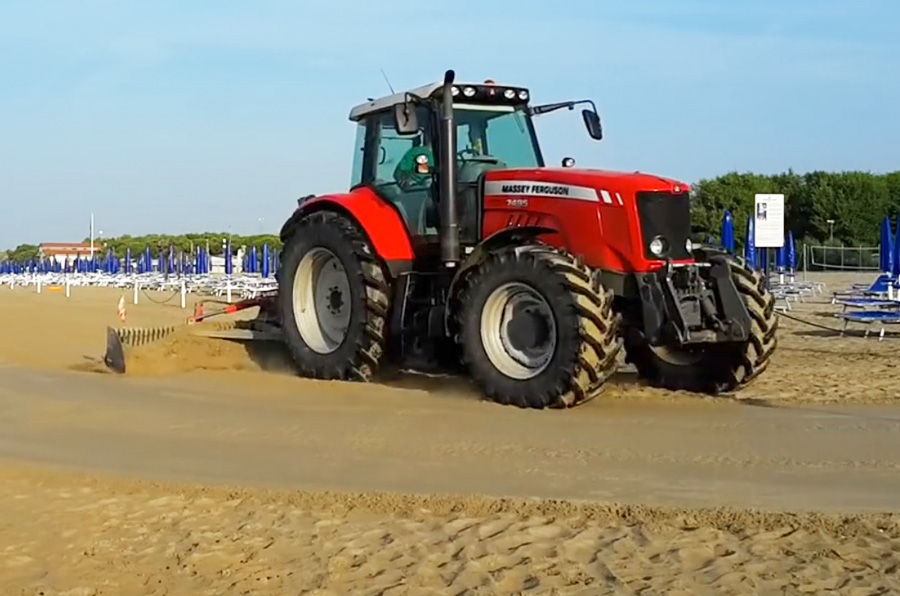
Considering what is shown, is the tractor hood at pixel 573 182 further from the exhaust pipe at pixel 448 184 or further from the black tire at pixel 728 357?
the black tire at pixel 728 357

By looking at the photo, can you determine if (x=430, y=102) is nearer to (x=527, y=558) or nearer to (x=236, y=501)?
(x=236, y=501)

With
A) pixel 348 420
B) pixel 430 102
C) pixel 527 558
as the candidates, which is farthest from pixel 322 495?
pixel 430 102

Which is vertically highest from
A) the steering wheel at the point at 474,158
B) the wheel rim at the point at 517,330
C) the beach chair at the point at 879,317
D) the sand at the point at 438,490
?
the steering wheel at the point at 474,158

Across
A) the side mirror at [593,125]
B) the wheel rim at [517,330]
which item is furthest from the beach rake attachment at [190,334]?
the side mirror at [593,125]

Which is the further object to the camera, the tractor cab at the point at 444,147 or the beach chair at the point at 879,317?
the beach chair at the point at 879,317

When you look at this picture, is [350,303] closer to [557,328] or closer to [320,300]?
[320,300]

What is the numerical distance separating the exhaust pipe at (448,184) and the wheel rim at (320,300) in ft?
4.72

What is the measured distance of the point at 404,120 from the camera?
31.2ft

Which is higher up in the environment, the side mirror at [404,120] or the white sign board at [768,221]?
the side mirror at [404,120]

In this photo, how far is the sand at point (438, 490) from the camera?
4.49 meters

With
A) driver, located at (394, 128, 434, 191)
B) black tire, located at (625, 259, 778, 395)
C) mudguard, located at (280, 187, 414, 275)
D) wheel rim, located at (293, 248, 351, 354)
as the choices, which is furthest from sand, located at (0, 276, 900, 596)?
driver, located at (394, 128, 434, 191)

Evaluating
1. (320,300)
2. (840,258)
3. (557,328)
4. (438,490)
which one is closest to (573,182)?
(557,328)

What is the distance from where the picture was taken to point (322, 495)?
5855 mm

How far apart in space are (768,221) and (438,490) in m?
16.8
